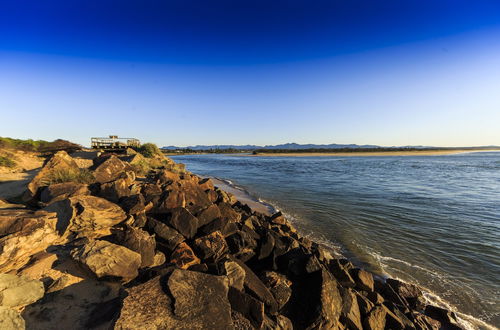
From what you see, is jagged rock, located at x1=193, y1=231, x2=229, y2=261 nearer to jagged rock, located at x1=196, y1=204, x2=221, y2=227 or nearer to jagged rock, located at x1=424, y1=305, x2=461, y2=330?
jagged rock, located at x1=196, y1=204, x2=221, y2=227

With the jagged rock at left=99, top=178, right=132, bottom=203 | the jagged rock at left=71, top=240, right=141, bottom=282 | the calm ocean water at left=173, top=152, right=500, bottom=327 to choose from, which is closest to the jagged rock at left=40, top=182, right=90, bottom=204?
the jagged rock at left=99, top=178, right=132, bottom=203

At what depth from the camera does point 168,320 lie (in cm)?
297

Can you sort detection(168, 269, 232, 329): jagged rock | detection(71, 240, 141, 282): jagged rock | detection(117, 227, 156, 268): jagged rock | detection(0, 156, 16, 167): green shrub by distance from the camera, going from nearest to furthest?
detection(168, 269, 232, 329): jagged rock → detection(71, 240, 141, 282): jagged rock → detection(117, 227, 156, 268): jagged rock → detection(0, 156, 16, 167): green shrub

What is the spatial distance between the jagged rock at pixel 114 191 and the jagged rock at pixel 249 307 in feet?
18.2

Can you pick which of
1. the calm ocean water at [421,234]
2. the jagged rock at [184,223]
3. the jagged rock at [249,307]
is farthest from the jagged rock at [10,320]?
the calm ocean water at [421,234]

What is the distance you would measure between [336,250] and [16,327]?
31.0ft

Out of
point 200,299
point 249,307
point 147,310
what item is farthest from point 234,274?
point 147,310

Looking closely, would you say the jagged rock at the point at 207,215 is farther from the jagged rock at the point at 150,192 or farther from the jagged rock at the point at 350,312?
the jagged rock at the point at 350,312

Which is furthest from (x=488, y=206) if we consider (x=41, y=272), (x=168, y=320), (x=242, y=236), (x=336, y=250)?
(x=41, y=272)

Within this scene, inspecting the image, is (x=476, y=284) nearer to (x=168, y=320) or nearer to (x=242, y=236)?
(x=242, y=236)

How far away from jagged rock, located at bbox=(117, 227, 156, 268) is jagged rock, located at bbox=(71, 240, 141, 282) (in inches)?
9.8

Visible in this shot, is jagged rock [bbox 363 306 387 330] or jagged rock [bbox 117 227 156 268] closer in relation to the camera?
jagged rock [bbox 363 306 387 330]

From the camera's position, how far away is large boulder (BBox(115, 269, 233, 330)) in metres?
2.92

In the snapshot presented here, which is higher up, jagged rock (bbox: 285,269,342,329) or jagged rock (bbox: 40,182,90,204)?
jagged rock (bbox: 40,182,90,204)
